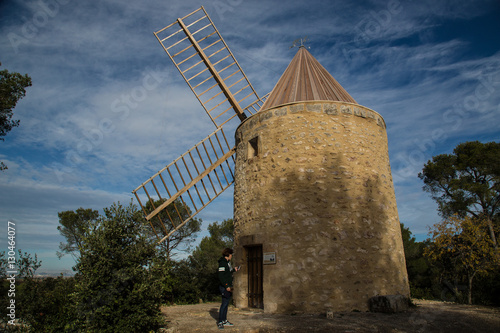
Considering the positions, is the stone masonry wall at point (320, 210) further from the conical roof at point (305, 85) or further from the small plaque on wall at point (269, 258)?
the conical roof at point (305, 85)

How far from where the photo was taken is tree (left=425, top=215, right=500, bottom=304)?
966 centimetres

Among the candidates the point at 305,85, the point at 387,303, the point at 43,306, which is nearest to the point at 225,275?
the point at 43,306

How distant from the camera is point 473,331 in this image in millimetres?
4227

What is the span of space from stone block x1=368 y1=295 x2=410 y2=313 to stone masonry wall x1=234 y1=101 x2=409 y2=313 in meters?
0.15

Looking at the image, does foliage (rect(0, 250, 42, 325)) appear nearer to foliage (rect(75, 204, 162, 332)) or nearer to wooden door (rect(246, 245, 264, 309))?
foliage (rect(75, 204, 162, 332))

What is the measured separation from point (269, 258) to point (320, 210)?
4.80 ft

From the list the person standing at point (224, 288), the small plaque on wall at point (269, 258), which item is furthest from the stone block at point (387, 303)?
the person standing at point (224, 288)

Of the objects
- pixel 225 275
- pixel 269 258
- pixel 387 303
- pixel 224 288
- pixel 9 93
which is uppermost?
pixel 9 93

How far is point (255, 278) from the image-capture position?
6918 mm

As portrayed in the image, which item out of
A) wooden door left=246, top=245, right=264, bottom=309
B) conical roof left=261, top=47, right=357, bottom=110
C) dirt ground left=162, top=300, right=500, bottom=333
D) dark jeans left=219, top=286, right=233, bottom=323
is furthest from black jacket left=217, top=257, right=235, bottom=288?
conical roof left=261, top=47, right=357, bottom=110

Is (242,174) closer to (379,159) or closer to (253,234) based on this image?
(253,234)

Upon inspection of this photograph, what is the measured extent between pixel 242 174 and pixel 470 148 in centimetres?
1295

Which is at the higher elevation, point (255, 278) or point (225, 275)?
point (225, 275)

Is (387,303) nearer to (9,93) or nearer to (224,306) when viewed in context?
(224,306)
